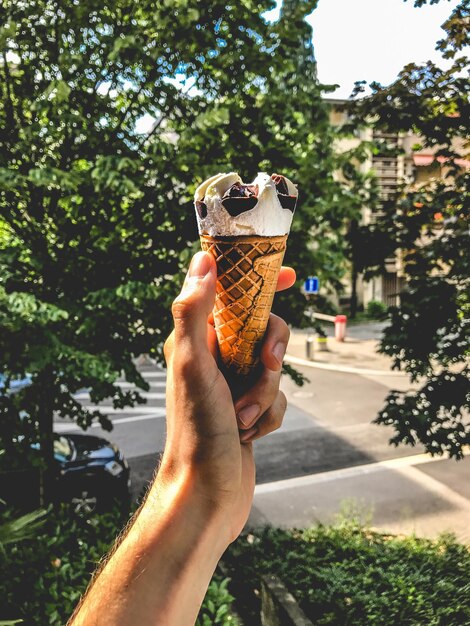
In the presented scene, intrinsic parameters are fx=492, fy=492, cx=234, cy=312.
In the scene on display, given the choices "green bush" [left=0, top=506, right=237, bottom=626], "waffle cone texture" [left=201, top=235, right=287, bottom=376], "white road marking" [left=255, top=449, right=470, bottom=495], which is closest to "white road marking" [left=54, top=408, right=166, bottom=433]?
"white road marking" [left=255, top=449, right=470, bottom=495]

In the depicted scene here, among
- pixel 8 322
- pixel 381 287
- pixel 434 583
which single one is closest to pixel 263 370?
pixel 8 322

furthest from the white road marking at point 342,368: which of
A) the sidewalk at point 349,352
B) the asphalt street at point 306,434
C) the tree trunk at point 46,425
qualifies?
the tree trunk at point 46,425

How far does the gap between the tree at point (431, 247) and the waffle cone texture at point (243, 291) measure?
10.3ft

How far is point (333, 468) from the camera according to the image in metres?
9.91

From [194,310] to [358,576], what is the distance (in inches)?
173

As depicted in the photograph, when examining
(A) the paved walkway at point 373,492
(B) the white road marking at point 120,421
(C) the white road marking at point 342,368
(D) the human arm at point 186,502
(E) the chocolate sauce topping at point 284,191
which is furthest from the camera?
(C) the white road marking at point 342,368

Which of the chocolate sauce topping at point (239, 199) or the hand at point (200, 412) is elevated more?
the chocolate sauce topping at point (239, 199)

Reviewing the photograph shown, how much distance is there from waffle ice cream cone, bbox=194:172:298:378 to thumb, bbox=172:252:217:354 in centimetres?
16

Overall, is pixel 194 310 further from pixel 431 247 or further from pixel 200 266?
pixel 431 247

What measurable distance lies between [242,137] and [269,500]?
6333 millimetres

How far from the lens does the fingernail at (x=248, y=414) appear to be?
6.50 ft

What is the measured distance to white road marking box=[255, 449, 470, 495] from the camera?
9.12 metres

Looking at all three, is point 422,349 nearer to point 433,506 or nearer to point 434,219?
point 434,219

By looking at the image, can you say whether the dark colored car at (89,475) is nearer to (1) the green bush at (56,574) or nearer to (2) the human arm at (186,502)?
(1) the green bush at (56,574)
